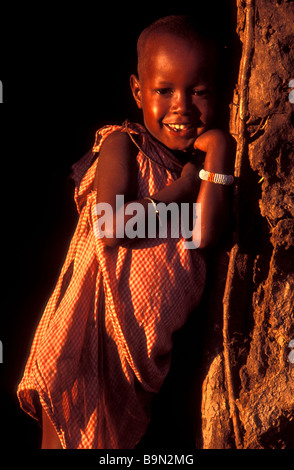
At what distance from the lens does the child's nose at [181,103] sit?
2.08 meters

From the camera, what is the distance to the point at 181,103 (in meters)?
2.08

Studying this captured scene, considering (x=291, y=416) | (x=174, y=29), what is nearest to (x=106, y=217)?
(x=174, y=29)

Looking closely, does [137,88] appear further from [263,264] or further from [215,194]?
[263,264]

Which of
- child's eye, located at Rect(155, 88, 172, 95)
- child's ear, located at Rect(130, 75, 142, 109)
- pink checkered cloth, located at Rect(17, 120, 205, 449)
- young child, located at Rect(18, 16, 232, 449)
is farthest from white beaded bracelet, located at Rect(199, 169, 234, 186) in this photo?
child's ear, located at Rect(130, 75, 142, 109)

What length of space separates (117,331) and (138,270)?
0.20 meters

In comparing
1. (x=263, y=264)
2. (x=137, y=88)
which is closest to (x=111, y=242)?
(x=263, y=264)

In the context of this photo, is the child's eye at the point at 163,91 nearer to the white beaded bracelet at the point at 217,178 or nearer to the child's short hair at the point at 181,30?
the child's short hair at the point at 181,30

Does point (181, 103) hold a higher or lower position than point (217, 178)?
higher

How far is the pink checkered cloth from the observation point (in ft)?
6.68

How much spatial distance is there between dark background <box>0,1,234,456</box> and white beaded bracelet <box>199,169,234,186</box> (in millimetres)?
938

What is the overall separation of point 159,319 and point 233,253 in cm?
31

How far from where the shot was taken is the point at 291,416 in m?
1.99

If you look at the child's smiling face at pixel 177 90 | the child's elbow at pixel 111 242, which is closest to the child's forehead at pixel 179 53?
the child's smiling face at pixel 177 90

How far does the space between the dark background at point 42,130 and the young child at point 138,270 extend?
2.26 feet
